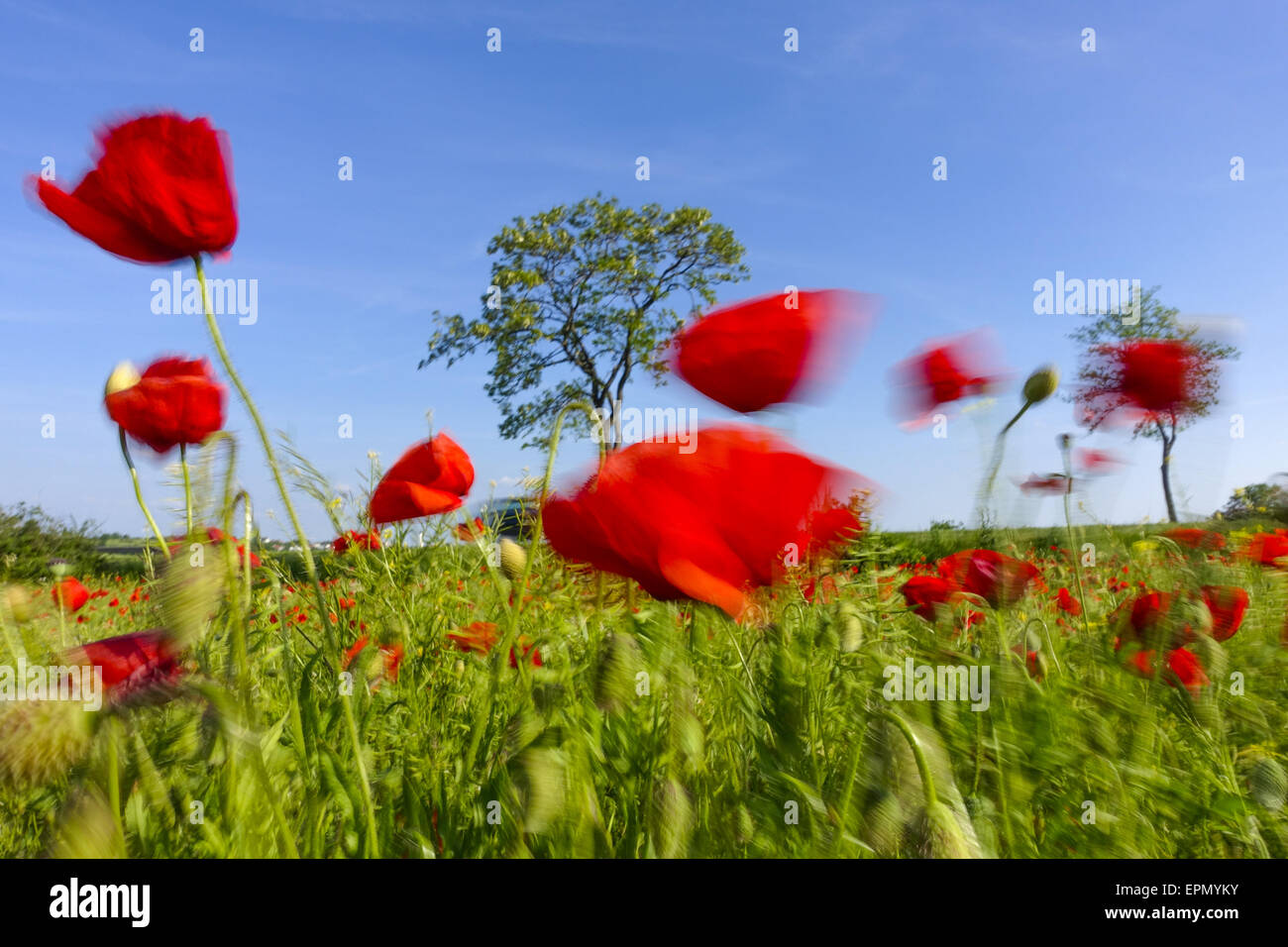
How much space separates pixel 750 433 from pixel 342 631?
1.12m

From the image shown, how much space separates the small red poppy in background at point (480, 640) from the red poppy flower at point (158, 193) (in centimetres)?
73

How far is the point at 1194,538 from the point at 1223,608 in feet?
0.95

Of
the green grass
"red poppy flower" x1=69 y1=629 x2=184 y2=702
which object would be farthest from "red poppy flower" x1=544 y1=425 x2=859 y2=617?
"red poppy flower" x1=69 y1=629 x2=184 y2=702

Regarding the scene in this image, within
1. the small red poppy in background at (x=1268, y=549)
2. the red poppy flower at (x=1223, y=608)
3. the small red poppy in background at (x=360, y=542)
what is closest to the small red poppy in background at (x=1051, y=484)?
the red poppy flower at (x=1223, y=608)

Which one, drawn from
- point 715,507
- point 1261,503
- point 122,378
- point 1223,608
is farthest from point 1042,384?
point 1261,503

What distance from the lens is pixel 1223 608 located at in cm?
184

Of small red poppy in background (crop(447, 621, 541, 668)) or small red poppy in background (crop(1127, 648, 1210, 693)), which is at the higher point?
small red poppy in background (crop(447, 621, 541, 668))

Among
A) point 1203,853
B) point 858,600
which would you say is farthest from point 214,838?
point 1203,853

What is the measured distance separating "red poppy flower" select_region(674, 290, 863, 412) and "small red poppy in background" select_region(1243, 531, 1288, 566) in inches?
85.8

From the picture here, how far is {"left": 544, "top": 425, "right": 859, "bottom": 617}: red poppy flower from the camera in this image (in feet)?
1.98

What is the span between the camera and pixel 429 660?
1.58m

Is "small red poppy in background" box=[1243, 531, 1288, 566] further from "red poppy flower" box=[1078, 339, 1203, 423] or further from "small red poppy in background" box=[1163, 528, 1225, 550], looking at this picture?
"red poppy flower" box=[1078, 339, 1203, 423]

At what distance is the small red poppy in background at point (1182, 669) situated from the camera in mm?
1557
